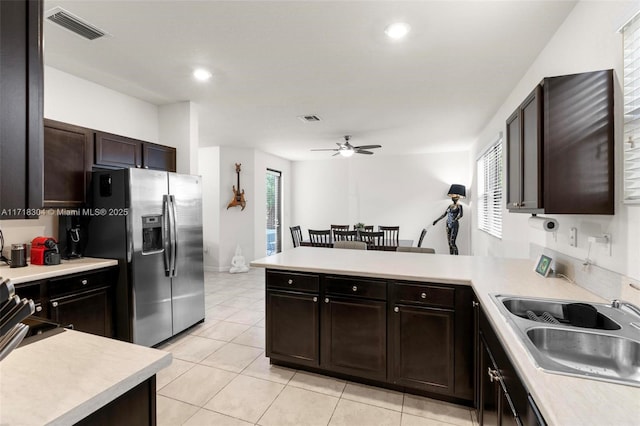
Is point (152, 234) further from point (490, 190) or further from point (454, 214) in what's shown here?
point (454, 214)

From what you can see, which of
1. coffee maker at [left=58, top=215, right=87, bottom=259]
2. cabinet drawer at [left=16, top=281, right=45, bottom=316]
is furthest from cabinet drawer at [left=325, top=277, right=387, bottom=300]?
coffee maker at [left=58, top=215, right=87, bottom=259]

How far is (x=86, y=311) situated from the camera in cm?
246

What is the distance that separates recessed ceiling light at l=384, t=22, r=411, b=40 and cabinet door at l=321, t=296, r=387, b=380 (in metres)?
1.92

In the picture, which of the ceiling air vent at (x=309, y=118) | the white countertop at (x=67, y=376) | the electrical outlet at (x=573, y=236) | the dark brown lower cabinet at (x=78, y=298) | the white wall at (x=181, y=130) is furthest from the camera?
the ceiling air vent at (x=309, y=118)

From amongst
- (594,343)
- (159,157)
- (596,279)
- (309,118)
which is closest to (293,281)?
(594,343)

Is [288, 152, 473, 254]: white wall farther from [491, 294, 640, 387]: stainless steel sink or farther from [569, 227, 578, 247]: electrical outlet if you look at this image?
[491, 294, 640, 387]: stainless steel sink

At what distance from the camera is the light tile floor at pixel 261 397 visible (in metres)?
1.96

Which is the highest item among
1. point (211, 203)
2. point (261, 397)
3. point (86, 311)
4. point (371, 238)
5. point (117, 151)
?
point (117, 151)

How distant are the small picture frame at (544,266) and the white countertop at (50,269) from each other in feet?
11.1

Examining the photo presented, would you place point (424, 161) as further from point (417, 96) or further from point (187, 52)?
point (187, 52)

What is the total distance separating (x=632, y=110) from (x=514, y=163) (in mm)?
821

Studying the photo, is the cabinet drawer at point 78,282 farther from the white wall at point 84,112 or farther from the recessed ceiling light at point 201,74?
the recessed ceiling light at point 201,74

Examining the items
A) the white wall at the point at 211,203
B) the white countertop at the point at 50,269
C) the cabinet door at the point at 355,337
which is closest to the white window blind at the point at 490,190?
the cabinet door at the point at 355,337

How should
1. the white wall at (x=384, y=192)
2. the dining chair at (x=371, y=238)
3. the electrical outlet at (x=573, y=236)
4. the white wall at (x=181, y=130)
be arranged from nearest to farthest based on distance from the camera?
1. the electrical outlet at (x=573, y=236)
2. the white wall at (x=181, y=130)
3. the dining chair at (x=371, y=238)
4. the white wall at (x=384, y=192)
